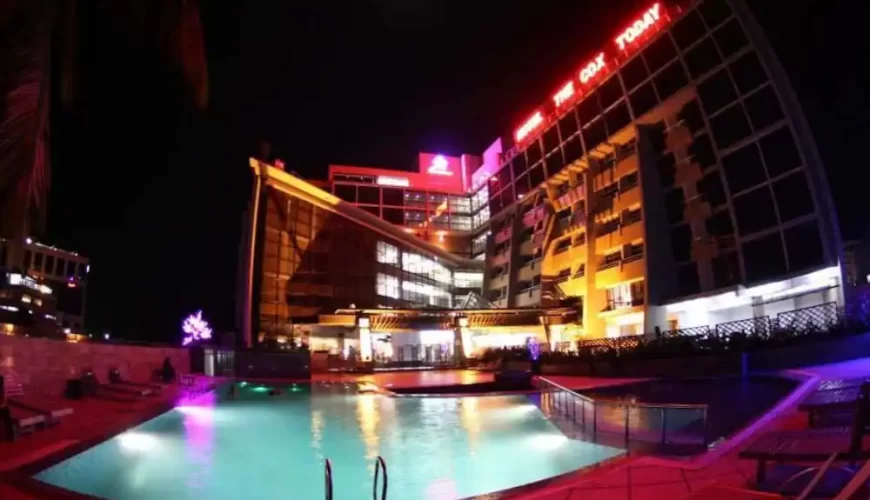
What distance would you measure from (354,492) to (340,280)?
137ft

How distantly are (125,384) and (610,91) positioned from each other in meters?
42.1

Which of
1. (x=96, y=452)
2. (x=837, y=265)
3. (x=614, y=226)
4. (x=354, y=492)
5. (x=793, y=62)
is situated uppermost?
(x=793, y=62)

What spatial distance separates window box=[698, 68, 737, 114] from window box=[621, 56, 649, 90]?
6.30 metres

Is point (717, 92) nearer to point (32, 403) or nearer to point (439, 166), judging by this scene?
point (32, 403)

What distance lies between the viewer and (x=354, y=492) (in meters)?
7.74

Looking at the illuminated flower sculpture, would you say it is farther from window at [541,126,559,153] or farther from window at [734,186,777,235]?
window at [541,126,559,153]

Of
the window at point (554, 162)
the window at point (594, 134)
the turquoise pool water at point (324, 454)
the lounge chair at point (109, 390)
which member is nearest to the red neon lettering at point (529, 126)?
the window at point (554, 162)

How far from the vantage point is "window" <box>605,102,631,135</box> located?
148 ft

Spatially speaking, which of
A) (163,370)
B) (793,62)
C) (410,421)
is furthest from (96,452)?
(793,62)

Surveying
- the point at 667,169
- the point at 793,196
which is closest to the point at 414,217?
the point at 667,169

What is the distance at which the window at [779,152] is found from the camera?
108ft

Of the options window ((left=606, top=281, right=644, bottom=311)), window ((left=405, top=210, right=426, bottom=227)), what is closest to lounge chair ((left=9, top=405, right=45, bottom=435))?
window ((left=606, top=281, right=644, bottom=311))

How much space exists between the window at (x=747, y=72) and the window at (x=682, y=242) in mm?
9536

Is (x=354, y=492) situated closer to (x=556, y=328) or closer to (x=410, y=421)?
(x=410, y=421)
